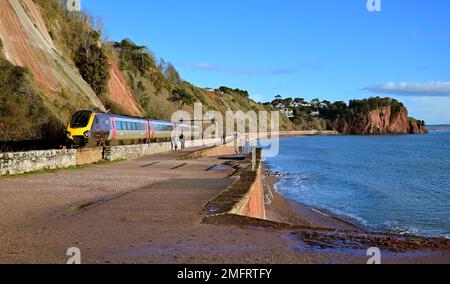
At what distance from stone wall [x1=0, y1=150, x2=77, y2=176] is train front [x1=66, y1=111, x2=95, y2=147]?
404 cm

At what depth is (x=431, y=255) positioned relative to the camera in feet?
19.9

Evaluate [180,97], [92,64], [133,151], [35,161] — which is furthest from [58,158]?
[180,97]

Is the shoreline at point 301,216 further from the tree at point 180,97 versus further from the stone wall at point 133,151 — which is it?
the tree at point 180,97

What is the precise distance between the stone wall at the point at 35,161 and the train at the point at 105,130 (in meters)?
4.17

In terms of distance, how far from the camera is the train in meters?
23.6

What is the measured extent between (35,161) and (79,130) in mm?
7260

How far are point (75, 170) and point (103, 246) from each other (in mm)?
12291

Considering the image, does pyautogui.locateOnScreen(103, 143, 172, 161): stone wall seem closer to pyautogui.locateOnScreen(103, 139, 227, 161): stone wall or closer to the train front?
pyautogui.locateOnScreen(103, 139, 227, 161): stone wall

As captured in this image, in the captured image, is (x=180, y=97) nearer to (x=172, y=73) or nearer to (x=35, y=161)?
(x=172, y=73)

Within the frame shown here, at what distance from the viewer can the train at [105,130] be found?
23.6 meters

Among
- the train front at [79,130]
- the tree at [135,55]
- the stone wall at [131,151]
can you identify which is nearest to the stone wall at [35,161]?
the stone wall at [131,151]

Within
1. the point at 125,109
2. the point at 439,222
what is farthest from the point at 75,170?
the point at 125,109
